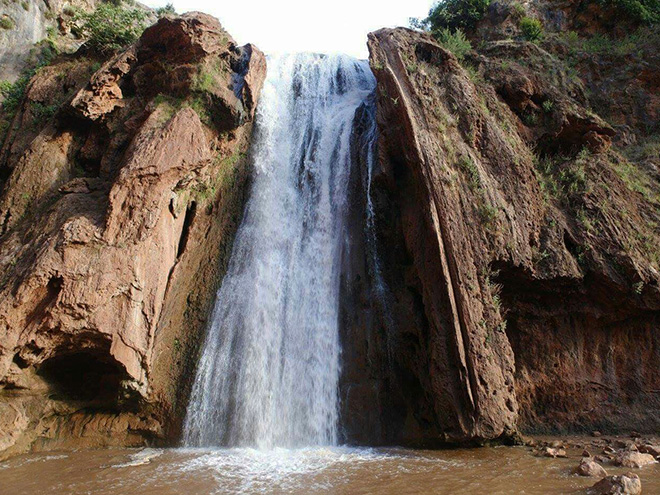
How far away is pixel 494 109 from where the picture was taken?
532 inches

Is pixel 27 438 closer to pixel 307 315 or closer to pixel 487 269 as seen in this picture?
pixel 307 315

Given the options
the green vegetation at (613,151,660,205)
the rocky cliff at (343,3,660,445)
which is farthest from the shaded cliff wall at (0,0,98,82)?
the green vegetation at (613,151,660,205)

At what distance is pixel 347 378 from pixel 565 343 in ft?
17.9

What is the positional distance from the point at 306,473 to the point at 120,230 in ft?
22.6

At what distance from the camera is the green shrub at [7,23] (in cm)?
1917

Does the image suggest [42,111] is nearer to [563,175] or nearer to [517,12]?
[563,175]

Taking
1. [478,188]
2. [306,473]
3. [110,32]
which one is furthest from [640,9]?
[306,473]

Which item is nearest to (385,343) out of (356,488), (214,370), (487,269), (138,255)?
(487,269)

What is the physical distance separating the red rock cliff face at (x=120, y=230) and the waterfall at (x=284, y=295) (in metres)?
0.73

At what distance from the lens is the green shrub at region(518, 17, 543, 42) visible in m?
18.0

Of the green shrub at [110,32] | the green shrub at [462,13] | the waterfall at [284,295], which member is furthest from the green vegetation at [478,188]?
the green shrub at [110,32]

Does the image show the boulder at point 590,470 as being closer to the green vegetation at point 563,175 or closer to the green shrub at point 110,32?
the green vegetation at point 563,175

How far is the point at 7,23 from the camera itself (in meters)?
19.3

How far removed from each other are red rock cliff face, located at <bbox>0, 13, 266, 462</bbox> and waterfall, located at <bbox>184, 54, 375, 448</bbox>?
0.73m
